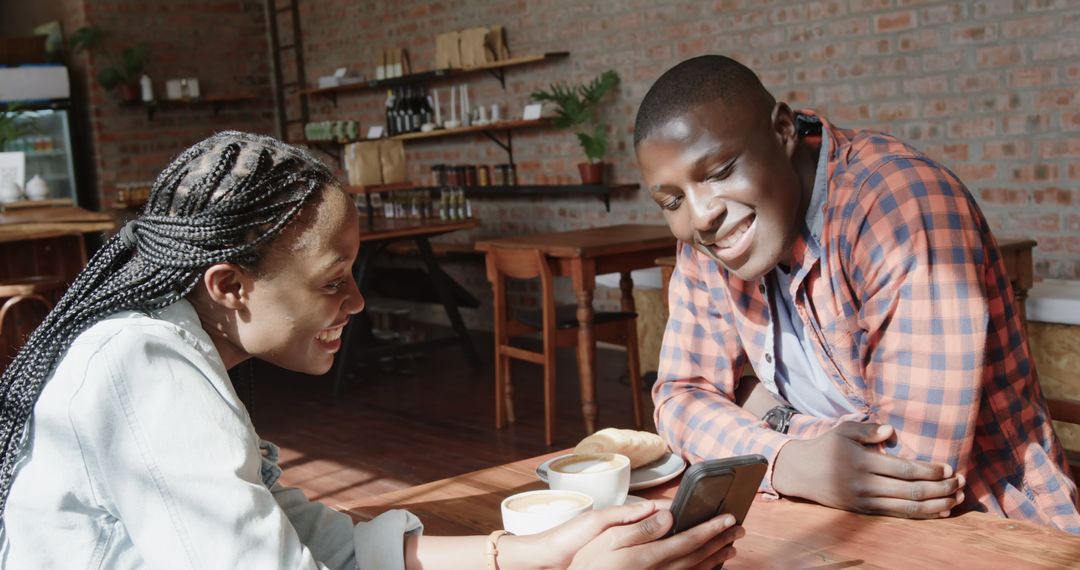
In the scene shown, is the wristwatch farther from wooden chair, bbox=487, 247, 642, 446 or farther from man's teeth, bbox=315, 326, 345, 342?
wooden chair, bbox=487, 247, 642, 446

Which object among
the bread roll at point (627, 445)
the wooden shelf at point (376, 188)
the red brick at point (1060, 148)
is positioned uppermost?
the red brick at point (1060, 148)

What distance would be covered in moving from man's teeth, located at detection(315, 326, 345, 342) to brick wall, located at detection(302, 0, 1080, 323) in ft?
12.5

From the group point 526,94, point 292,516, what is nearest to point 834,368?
point 292,516

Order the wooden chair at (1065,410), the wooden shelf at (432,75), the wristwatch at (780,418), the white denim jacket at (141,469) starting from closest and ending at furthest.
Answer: the white denim jacket at (141,469), the wristwatch at (780,418), the wooden chair at (1065,410), the wooden shelf at (432,75)

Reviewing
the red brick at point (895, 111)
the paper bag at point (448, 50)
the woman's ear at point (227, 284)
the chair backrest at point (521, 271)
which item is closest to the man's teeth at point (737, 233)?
the woman's ear at point (227, 284)

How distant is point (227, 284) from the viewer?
1.07 meters

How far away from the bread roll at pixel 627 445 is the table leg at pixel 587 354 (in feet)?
9.10

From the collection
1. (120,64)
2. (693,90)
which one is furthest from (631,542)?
(120,64)

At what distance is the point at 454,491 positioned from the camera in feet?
4.84

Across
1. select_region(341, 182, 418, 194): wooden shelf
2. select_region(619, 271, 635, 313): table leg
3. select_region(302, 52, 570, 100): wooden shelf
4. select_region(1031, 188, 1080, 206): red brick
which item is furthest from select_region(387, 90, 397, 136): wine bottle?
select_region(1031, 188, 1080, 206): red brick

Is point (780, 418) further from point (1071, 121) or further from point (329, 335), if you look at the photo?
point (1071, 121)

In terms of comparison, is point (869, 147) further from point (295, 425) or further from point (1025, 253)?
point (295, 425)

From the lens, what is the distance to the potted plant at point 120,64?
8.29 m

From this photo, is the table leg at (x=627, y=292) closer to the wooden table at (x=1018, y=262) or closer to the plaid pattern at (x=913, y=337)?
the wooden table at (x=1018, y=262)
